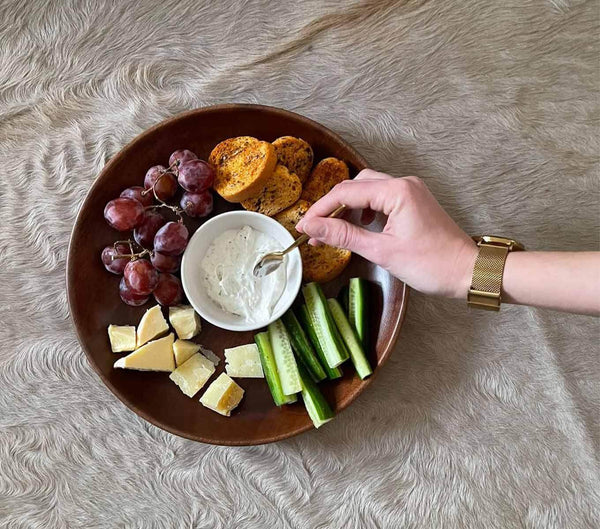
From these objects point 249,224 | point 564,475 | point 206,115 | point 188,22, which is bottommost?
point 564,475

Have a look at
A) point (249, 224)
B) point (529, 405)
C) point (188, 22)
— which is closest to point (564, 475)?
point (529, 405)

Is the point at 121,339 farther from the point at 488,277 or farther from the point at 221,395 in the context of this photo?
the point at 488,277

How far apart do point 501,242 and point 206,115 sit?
623 millimetres

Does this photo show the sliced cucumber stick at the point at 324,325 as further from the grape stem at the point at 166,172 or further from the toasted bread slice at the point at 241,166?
the grape stem at the point at 166,172

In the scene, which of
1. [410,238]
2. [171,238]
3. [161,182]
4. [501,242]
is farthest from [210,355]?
[501,242]

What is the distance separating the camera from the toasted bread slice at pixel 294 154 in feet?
4.04

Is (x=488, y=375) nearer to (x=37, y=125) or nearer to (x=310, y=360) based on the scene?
(x=310, y=360)

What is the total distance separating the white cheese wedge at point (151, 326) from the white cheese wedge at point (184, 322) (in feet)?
0.07

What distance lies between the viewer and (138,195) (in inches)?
48.6

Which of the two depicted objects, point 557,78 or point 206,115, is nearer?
point 206,115

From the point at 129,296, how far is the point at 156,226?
148mm

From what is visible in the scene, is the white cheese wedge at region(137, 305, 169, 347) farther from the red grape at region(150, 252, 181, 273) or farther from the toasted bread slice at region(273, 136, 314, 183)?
the toasted bread slice at region(273, 136, 314, 183)

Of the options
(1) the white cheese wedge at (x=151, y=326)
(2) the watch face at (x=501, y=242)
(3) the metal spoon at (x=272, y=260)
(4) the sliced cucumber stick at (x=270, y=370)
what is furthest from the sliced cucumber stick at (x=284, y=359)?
(2) the watch face at (x=501, y=242)

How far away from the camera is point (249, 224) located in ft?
4.08
